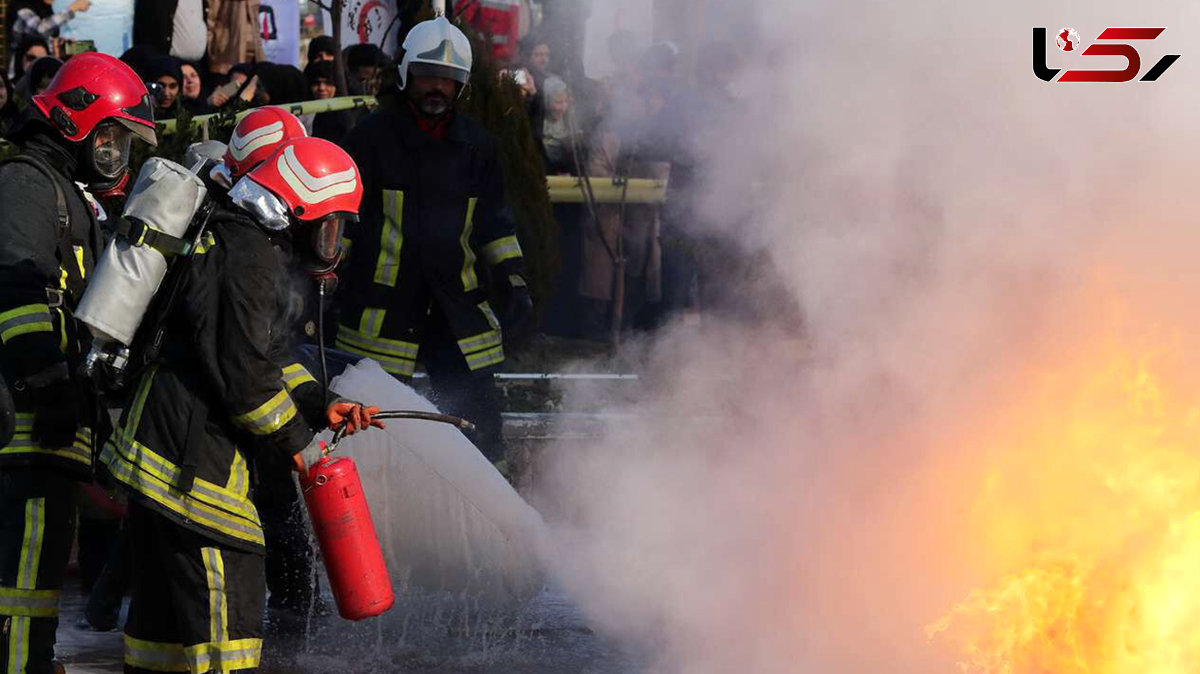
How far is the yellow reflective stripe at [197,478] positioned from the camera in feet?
13.6

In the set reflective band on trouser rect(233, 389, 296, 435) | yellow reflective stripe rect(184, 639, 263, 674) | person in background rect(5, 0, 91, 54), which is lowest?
yellow reflective stripe rect(184, 639, 263, 674)

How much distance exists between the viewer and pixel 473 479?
611 centimetres

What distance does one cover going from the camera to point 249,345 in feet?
13.4

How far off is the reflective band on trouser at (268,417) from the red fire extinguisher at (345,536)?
0.22m

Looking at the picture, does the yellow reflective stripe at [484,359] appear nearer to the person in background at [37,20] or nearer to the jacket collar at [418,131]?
the jacket collar at [418,131]

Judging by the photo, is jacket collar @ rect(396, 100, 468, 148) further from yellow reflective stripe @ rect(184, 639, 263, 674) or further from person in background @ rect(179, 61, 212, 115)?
yellow reflective stripe @ rect(184, 639, 263, 674)

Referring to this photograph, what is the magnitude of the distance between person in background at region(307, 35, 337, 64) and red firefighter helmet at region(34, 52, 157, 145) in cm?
573

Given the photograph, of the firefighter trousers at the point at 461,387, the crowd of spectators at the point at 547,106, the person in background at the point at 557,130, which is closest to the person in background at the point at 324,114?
the crowd of spectators at the point at 547,106

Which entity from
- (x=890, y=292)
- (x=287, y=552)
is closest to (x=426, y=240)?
(x=287, y=552)

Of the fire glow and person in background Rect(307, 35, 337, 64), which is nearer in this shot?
the fire glow

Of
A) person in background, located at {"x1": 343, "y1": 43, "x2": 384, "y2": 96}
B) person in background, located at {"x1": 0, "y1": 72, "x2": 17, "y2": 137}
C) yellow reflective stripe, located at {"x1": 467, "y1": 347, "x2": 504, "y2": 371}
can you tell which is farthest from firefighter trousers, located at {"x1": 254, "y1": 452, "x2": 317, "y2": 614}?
person in background, located at {"x1": 343, "y1": 43, "x2": 384, "y2": 96}

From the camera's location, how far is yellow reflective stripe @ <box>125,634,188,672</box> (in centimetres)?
425

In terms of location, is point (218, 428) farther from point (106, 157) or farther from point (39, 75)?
point (39, 75)

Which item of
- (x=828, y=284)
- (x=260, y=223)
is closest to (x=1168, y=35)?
(x=828, y=284)
